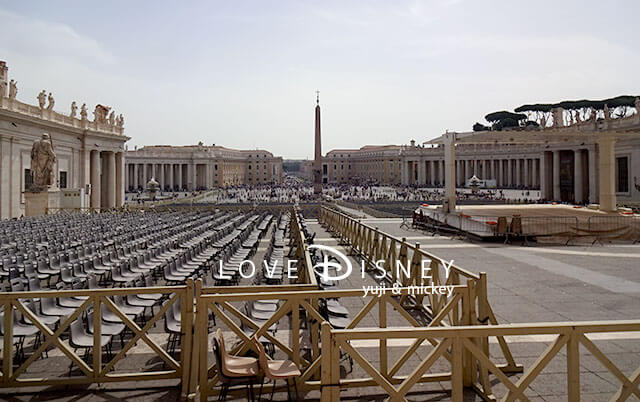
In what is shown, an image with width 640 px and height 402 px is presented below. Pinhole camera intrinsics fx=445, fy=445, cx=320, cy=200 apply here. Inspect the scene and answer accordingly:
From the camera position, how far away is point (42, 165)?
107 ft

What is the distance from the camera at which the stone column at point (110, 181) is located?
53625 millimetres

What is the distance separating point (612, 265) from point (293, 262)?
406 inches

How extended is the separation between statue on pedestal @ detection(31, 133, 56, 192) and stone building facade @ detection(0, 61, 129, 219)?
407 centimetres

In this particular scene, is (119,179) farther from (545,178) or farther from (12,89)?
(545,178)

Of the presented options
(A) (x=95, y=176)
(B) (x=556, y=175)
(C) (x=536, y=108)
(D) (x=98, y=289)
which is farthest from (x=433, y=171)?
(D) (x=98, y=289)

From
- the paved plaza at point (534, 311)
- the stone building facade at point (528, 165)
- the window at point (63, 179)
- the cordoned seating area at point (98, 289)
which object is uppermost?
the stone building facade at point (528, 165)

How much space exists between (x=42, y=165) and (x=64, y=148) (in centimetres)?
1327

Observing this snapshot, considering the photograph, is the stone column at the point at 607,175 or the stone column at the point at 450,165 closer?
the stone column at the point at 450,165

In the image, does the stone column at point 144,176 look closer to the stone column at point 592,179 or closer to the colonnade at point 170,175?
the colonnade at point 170,175

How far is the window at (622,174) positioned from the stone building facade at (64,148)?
168ft

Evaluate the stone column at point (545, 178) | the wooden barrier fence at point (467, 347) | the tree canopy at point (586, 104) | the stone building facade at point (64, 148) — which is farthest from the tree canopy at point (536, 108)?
the wooden barrier fence at point (467, 347)

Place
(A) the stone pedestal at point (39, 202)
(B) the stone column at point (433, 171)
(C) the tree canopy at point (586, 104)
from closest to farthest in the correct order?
(A) the stone pedestal at point (39, 202), (C) the tree canopy at point (586, 104), (B) the stone column at point (433, 171)

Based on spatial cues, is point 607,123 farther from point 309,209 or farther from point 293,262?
point 293,262

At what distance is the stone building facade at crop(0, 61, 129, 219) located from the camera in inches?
1390
